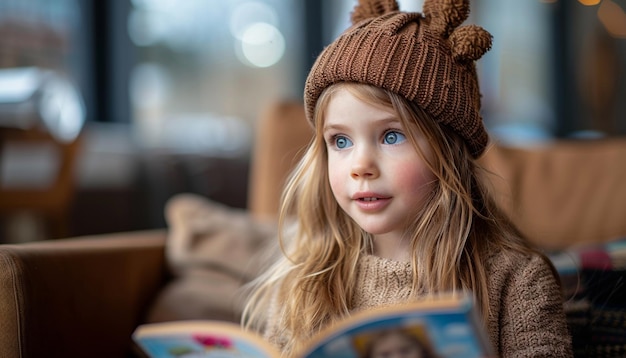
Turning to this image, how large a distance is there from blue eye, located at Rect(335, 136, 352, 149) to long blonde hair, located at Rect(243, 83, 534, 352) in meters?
0.04

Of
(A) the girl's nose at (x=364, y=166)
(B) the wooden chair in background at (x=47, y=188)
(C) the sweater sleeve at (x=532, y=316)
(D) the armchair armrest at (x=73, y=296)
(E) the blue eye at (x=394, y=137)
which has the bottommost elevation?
(B) the wooden chair in background at (x=47, y=188)

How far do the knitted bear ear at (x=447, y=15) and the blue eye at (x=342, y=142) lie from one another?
0.63 ft

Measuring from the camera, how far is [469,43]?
3.24 ft

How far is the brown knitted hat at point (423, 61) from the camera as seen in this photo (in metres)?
0.98

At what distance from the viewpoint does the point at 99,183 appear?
3596 mm

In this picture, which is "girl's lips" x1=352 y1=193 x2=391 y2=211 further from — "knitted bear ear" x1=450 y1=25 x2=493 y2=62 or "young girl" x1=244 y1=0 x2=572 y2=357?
"knitted bear ear" x1=450 y1=25 x2=493 y2=62

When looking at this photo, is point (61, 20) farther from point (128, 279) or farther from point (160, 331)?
point (160, 331)

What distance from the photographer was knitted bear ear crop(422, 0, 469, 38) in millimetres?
1028

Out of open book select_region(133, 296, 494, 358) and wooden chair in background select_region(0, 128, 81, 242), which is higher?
open book select_region(133, 296, 494, 358)

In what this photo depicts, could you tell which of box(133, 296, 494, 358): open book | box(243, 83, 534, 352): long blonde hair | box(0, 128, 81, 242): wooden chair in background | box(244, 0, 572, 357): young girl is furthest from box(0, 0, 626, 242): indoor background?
box(133, 296, 494, 358): open book

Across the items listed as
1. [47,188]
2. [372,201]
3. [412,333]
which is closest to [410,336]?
[412,333]

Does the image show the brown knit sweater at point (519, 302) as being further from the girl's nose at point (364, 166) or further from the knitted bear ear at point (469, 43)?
the knitted bear ear at point (469, 43)

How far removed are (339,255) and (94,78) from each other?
134 inches

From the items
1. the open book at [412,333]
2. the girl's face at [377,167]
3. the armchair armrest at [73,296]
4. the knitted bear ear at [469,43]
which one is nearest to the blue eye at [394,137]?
the girl's face at [377,167]
